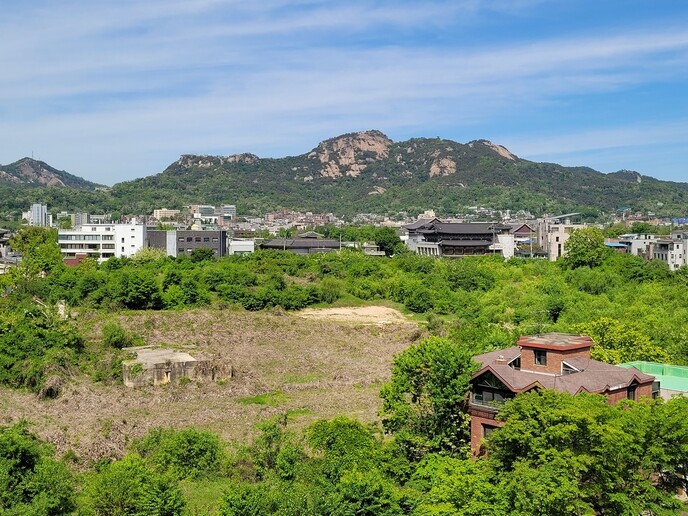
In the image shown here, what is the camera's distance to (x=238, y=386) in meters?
33.1

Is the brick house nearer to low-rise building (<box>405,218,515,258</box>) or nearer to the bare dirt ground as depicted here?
the bare dirt ground

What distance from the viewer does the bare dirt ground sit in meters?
26.7

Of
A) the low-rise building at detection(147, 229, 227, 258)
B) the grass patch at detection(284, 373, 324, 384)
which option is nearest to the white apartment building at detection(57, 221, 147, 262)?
the low-rise building at detection(147, 229, 227, 258)

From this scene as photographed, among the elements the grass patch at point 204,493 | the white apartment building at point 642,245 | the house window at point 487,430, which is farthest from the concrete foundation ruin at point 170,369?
Answer: the white apartment building at point 642,245

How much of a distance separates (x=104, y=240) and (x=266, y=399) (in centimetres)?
5026

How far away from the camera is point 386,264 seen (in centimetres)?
6675

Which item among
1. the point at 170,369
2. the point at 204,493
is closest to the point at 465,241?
the point at 170,369

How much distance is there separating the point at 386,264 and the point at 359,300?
38.8 ft

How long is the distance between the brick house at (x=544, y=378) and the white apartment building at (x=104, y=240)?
5982 cm

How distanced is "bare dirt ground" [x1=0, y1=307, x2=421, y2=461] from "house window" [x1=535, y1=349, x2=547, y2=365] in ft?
28.2

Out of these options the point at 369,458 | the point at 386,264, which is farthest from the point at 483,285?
the point at 369,458

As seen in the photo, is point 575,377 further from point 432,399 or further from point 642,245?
point 642,245

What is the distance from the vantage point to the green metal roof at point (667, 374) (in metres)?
22.9

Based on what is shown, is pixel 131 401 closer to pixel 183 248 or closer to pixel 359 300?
pixel 359 300
